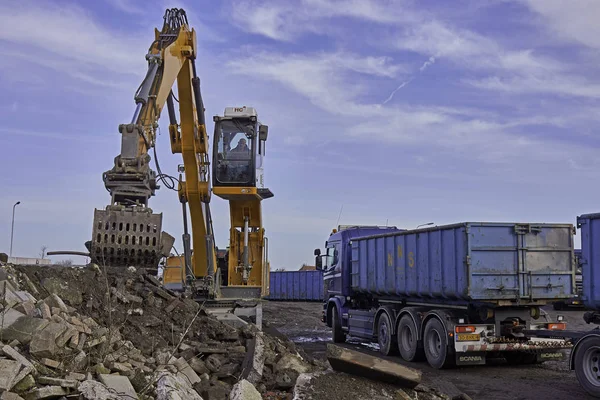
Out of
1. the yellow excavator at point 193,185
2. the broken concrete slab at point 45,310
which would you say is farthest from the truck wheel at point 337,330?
the broken concrete slab at point 45,310

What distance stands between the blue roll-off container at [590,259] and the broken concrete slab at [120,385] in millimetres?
6869

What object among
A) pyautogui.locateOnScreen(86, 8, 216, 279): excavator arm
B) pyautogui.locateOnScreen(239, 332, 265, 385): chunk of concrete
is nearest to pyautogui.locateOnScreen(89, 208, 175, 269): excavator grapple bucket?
pyautogui.locateOnScreen(86, 8, 216, 279): excavator arm

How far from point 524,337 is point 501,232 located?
210 centimetres

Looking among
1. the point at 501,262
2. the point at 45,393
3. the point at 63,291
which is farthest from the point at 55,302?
the point at 501,262

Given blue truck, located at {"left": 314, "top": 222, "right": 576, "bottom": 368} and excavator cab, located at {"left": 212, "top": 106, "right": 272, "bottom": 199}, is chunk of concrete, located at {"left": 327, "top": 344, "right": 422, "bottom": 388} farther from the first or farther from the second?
excavator cab, located at {"left": 212, "top": 106, "right": 272, "bottom": 199}

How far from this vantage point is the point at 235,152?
1528 centimetres

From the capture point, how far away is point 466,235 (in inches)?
492

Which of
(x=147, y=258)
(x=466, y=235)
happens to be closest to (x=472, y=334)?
(x=466, y=235)

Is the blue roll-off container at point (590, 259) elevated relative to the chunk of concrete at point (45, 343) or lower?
elevated

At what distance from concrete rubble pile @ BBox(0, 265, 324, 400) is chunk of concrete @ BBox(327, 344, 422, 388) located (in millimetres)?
550

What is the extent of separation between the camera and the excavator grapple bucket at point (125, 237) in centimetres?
1040

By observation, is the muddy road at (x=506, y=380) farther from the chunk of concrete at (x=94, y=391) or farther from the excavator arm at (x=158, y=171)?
the chunk of concrete at (x=94, y=391)

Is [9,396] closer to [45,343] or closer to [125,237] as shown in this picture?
[45,343]

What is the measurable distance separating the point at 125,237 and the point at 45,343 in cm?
343
